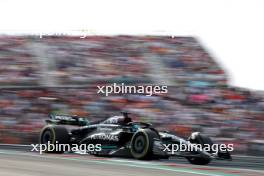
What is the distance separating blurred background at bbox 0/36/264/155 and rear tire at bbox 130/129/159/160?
113 inches

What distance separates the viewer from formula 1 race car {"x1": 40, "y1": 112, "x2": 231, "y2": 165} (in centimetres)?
1105

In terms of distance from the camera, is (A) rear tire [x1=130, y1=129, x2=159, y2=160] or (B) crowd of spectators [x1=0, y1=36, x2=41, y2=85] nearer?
(A) rear tire [x1=130, y1=129, x2=159, y2=160]

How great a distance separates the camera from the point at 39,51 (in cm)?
2867

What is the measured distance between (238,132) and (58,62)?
1370 cm

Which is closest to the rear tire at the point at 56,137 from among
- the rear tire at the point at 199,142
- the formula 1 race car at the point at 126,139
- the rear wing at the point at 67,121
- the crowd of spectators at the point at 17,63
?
the formula 1 race car at the point at 126,139

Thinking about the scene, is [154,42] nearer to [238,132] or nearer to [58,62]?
[58,62]

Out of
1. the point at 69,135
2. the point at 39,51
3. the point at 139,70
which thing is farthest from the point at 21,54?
the point at 69,135

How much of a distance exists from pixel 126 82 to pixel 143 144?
14.7 m

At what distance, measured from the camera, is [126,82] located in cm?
2586

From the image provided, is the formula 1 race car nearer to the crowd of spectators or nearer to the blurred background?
the blurred background

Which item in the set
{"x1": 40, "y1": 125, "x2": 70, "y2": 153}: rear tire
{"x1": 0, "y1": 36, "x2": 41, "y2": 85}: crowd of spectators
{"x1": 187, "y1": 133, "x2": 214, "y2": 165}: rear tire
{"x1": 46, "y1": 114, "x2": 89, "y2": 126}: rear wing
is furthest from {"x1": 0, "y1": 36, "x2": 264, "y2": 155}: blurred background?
{"x1": 40, "y1": 125, "x2": 70, "y2": 153}: rear tire

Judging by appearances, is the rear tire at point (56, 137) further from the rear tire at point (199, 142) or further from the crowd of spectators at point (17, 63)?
the crowd of spectators at point (17, 63)

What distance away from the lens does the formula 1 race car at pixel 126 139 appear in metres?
11.0

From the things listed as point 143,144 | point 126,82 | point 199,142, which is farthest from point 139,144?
point 126,82
